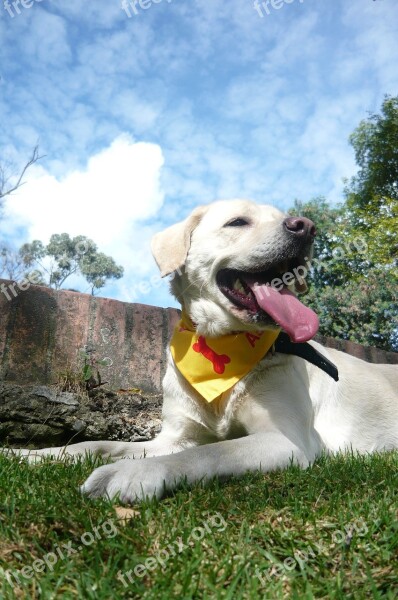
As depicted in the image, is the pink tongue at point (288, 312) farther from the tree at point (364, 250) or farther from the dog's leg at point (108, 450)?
the tree at point (364, 250)

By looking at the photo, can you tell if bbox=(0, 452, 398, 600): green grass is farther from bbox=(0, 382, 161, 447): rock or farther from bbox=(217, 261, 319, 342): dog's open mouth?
bbox=(0, 382, 161, 447): rock

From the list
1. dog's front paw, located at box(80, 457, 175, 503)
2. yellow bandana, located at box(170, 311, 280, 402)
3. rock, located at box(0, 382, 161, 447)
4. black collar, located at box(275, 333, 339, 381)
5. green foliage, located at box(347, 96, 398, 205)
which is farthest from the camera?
green foliage, located at box(347, 96, 398, 205)

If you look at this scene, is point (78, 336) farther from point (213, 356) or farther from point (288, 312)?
point (288, 312)

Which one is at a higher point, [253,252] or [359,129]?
[359,129]

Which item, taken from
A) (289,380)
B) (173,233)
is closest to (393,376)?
(289,380)

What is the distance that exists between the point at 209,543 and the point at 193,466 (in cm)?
59

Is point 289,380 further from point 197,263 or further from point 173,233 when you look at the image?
point 173,233

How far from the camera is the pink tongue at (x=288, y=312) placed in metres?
2.97

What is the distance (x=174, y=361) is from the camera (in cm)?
344

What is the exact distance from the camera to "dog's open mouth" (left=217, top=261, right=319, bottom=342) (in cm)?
299

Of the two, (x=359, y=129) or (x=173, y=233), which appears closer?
(x=173, y=233)

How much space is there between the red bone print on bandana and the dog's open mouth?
32cm

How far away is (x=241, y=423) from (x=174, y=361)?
2.18 feet

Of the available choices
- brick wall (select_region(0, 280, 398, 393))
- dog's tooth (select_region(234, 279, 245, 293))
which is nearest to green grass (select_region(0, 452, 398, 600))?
dog's tooth (select_region(234, 279, 245, 293))
